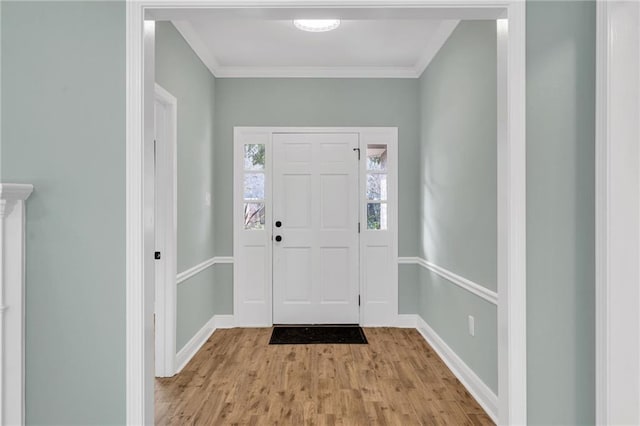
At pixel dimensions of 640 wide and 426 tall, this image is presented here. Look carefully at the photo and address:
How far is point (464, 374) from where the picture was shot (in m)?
2.82

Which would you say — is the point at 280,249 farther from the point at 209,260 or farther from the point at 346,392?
the point at 346,392

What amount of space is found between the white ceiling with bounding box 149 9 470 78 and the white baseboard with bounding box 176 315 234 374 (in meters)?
2.43

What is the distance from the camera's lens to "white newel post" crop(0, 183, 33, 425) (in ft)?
4.77

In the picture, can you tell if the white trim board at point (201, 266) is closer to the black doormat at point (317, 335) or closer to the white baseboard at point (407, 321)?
the black doormat at point (317, 335)

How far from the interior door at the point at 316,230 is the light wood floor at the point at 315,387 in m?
0.62

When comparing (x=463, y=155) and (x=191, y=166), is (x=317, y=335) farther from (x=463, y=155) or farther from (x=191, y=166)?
(x=463, y=155)

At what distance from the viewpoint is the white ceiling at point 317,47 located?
125 inches

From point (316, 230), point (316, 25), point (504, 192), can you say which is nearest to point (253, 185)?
point (316, 230)

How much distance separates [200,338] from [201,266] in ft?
2.06

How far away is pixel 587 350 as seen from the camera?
153 cm

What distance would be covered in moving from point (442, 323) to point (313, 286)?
4.49 ft

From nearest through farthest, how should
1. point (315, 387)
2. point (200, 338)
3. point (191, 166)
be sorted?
point (315, 387)
point (191, 166)
point (200, 338)

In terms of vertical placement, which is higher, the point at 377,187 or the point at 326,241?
the point at 377,187
